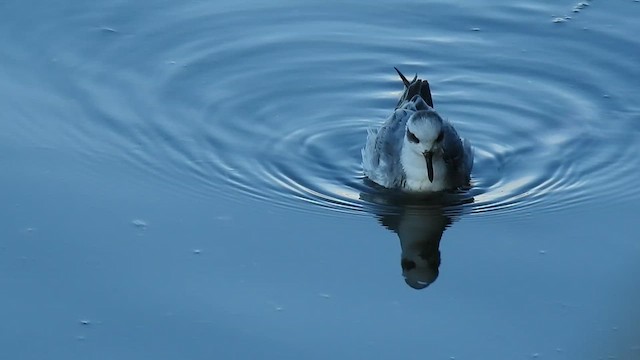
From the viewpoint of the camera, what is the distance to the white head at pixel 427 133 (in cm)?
1095

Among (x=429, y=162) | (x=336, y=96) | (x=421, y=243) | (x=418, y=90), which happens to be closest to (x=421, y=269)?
(x=421, y=243)

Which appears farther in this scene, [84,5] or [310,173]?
[84,5]

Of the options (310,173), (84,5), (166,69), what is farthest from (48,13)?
(310,173)

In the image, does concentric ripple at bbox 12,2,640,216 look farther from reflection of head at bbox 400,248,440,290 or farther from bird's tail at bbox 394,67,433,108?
reflection of head at bbox 400,248,440,290

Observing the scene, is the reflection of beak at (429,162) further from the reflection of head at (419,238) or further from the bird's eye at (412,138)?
the reflection of head at (419,238)

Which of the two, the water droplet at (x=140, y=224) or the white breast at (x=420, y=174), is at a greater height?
the white breast at (x=420, y=174)

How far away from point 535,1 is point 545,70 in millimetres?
1341

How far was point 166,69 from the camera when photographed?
12562 mm

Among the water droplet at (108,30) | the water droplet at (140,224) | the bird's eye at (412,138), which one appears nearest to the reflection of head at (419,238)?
the bird's eye at (412,138)

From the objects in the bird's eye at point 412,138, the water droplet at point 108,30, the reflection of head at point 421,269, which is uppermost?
the water droplet at point 108,30

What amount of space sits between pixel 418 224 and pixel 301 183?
3.00ft

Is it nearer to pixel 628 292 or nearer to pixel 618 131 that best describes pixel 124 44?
pixel 618 131

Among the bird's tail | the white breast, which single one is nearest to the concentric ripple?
the white breast

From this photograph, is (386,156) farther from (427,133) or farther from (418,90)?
(418,90)
